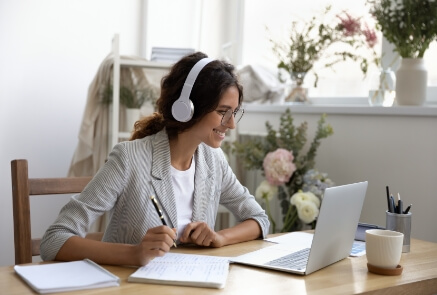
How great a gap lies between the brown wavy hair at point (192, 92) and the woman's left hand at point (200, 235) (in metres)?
0.30

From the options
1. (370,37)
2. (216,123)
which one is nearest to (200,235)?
(216,123)

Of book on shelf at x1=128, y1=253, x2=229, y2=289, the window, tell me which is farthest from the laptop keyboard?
the window

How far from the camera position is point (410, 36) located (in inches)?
104

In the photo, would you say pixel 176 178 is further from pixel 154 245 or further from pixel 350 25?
pixel 350 25

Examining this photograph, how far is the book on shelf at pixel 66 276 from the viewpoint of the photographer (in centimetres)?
132

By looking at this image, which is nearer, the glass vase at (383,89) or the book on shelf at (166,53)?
the glass vase at (383,89)

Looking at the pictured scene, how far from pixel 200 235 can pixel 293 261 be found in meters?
0.28

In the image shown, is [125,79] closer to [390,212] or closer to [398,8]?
[398,8]

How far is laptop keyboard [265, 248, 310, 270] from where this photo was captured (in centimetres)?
158

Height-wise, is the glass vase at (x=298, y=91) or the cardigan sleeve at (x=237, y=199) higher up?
the glass vase at (x=298, y=91)

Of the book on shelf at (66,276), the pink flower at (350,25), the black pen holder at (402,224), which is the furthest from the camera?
the pink flower at (350,25)

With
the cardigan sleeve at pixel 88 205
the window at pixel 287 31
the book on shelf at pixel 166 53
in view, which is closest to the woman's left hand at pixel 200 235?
the cardigan sleeve at pixel 88 205

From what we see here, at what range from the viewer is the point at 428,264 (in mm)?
1707

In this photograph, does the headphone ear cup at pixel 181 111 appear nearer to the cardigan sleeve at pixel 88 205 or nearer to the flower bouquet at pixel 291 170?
the cardigan sleeve at pixel 88 205
